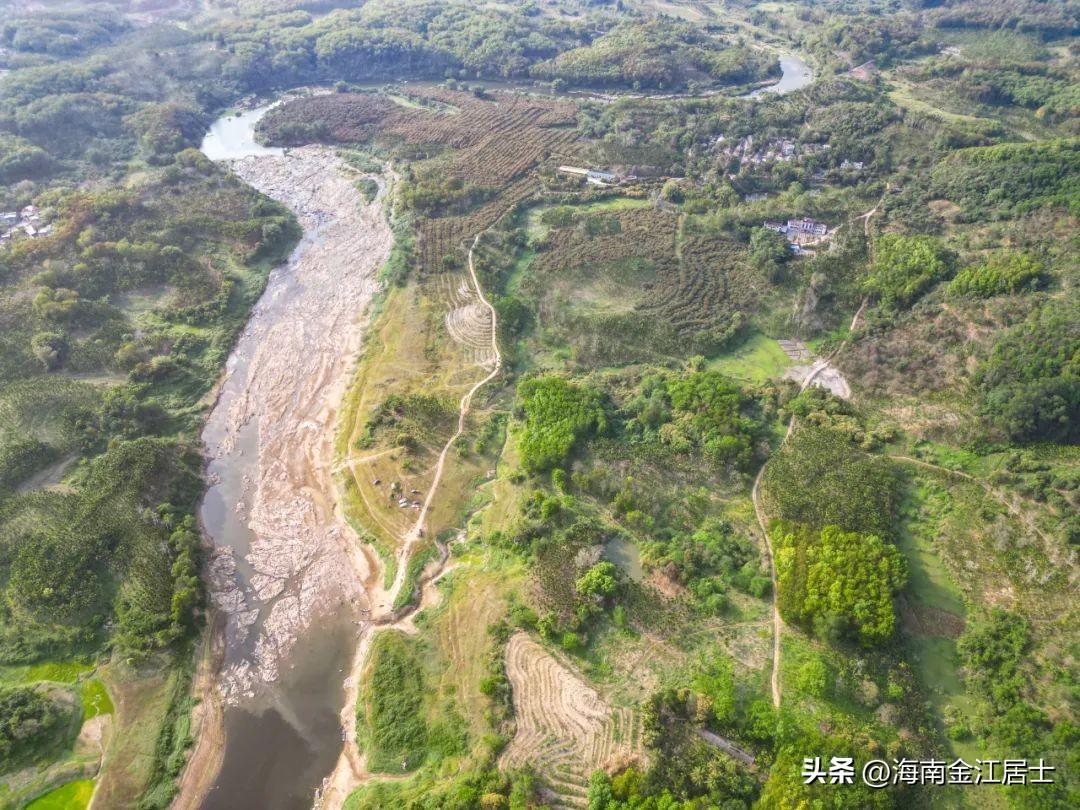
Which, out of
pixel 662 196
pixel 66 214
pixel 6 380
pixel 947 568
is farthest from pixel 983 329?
pixel 66 214

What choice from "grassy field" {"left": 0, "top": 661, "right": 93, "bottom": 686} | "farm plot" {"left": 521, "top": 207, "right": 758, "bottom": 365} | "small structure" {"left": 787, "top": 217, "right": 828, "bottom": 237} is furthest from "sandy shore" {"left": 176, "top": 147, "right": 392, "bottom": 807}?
"small structure" {"left": 787, "top": 217, "right": 828, "bottom": 237}

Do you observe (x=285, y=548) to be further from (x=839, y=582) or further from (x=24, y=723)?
(x=839, y=582)

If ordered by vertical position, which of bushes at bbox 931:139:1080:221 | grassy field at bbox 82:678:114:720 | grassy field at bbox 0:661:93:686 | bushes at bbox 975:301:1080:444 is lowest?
grassy field at bbox 82:678:114:720

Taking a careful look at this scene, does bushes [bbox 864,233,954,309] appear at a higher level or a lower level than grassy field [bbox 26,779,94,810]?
higher

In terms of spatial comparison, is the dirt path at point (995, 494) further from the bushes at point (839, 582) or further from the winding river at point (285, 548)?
the winding river at point (285, 548)

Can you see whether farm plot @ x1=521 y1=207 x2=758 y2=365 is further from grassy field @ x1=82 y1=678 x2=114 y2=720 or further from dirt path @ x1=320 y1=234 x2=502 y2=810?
grassy field @ x1=82 y1=678 x2=114 y2=720

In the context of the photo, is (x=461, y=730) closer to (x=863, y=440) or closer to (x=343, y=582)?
(x=343, y=582)
